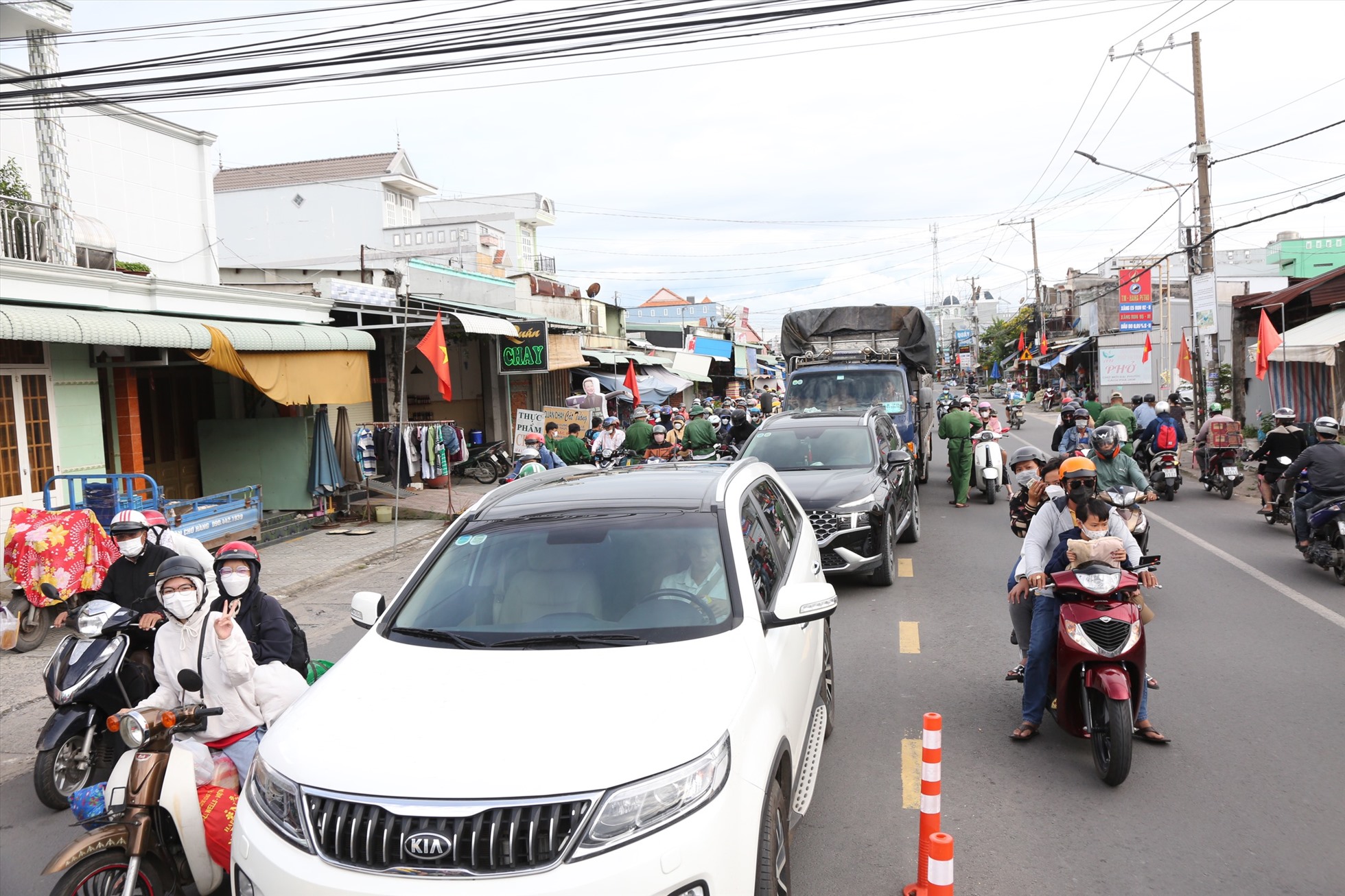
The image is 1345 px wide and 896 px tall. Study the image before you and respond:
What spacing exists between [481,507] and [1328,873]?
403 cm

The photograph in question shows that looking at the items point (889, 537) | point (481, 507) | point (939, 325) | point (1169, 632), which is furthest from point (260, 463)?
point (939, 325)

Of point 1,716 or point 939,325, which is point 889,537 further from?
point 939,325

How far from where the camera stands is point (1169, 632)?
7879 mm

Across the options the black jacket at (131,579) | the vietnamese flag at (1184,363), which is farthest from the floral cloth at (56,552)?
the vietnamese flag at (1184,363)

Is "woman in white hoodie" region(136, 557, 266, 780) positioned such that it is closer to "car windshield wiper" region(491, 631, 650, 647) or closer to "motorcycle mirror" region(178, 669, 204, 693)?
"motorcycle mirror" region(178, 669, 204, 693)

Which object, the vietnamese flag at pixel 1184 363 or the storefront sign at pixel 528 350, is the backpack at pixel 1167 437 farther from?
the storefront sign at pixel 528 350

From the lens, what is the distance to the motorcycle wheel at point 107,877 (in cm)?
344

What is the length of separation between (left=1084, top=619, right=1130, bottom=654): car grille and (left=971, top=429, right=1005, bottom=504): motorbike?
11023 millimetres

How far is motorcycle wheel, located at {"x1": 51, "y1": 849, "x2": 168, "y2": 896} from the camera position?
344 centimetres

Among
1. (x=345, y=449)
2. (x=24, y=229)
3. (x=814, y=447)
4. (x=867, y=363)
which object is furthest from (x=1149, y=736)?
(x=345, y=449)

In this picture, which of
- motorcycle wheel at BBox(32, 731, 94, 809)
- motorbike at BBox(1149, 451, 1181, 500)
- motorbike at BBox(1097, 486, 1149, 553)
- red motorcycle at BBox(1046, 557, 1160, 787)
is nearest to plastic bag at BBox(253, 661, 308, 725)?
motorcycle wheel at BBox(32, 731, 94, 809)

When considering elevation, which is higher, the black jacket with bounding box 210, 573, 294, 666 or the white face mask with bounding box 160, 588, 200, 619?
the white face mask with bounding box 160, 588, 200, 619

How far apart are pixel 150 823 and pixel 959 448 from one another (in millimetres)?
13897

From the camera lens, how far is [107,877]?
11.8ft
